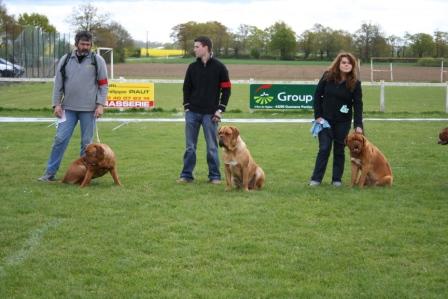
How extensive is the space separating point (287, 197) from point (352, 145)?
3.88 feet

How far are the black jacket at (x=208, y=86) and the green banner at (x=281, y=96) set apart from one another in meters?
11.5

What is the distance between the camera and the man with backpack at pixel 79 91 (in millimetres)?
8117

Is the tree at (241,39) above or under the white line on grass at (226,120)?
above

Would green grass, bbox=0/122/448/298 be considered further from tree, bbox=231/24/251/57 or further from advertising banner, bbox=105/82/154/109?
tree, bbox=231/24/251/57

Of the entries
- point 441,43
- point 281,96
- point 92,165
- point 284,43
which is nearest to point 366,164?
point 92,165

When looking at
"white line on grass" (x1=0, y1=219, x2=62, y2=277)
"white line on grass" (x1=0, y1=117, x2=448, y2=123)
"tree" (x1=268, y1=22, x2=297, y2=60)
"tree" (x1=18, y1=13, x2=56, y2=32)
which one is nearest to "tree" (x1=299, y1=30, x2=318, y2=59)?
"tree" (x1=268, y1=22, x2=297, y2=60)

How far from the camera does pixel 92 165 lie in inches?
316

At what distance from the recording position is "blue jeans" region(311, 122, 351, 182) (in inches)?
324

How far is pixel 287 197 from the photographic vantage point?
7.64 m

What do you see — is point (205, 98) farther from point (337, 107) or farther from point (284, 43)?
point (284, 43)

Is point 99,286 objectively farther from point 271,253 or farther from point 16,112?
point 16,112

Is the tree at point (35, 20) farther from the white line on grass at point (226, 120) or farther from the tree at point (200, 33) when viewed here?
the white line on grass at point (226, 120)

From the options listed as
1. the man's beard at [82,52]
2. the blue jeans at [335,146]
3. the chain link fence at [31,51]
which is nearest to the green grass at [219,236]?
the blue jeans at [335,146]

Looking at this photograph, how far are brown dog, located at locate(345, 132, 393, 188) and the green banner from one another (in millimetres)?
11762
